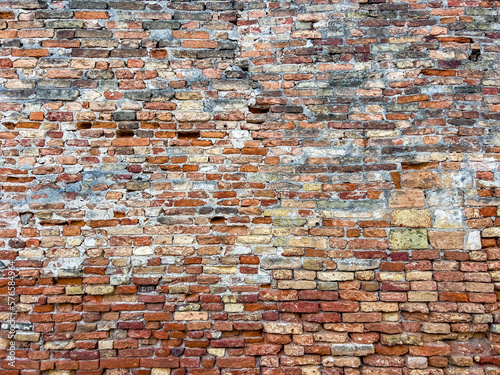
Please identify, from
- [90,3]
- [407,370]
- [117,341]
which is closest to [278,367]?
[407,370]

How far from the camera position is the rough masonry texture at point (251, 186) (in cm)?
242

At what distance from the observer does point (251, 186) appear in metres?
2.55

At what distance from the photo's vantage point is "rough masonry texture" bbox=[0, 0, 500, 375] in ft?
7.94

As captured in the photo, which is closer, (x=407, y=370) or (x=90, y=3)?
(x=407, y=370)

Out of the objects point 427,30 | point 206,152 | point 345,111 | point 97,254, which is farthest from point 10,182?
point 427,30

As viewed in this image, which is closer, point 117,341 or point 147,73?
point 117,341

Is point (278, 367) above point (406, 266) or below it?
below

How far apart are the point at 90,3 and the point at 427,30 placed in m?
2.73

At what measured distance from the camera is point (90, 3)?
104 inches

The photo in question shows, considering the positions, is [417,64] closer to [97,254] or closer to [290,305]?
[290,305]

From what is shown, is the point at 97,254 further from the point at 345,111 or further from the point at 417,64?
the point at 417,64

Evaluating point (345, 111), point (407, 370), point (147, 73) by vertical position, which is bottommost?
point (407, 370)

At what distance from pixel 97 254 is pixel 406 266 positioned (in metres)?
2.32

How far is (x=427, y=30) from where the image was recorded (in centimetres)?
265
